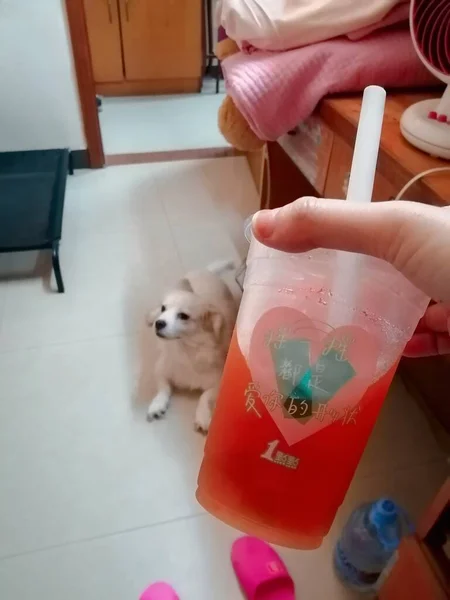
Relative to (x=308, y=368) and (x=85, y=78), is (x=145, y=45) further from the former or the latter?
(x=308, y=368)

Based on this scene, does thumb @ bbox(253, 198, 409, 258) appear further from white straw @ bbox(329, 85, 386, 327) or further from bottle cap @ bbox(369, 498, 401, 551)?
bottle cap @ bbox(369, 498, 401, 551)

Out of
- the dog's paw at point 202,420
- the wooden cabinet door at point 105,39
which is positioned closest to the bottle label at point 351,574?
the dog's paw at point 202,420

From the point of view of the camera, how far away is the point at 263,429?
522 mm

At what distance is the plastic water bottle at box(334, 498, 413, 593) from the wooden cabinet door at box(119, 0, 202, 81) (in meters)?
2.66

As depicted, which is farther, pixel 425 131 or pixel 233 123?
pixel 233 123

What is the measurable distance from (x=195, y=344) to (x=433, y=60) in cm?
82

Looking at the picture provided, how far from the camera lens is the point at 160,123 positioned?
268cm

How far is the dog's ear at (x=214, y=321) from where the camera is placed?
1.28 metres

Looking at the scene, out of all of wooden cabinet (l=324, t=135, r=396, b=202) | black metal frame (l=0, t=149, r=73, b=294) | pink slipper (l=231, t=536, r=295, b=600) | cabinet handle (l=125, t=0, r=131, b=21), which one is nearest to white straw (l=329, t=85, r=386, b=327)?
wooden cabinet (l=324, t=135, r=396, b=202)

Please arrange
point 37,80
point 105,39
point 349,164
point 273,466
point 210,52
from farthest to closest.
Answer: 1. point 210,52
2. point 105,39
3. point 37,80
4. point 349,164
5. point 273,466

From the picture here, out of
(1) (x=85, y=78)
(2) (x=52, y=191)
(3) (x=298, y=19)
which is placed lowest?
(2) (x=52, y=191)

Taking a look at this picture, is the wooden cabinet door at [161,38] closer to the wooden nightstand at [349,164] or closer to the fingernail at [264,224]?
the wooden nightstand at [349,164]

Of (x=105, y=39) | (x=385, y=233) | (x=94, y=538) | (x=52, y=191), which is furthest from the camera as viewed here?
(x=105, y=39)

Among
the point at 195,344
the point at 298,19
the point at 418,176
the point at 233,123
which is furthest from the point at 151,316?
the point at 418,176
